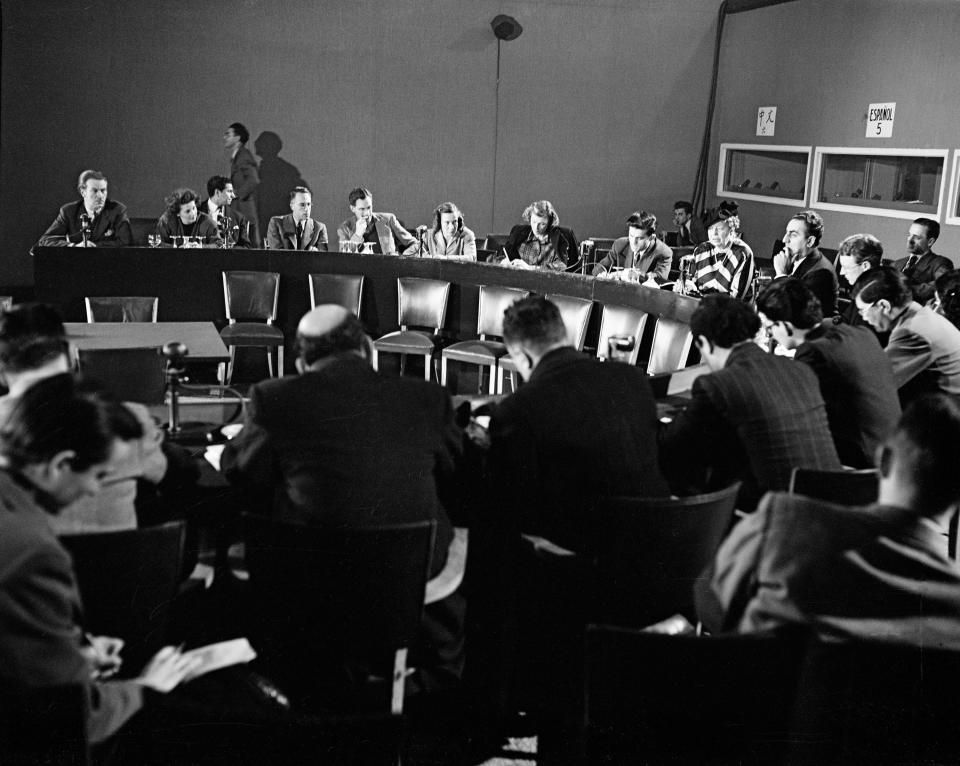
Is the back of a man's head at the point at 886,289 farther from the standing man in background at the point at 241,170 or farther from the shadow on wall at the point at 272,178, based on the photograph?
the shadow on wall at the point at 272,178

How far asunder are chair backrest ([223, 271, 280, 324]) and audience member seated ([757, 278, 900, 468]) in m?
4.02

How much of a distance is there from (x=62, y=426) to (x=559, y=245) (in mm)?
5529

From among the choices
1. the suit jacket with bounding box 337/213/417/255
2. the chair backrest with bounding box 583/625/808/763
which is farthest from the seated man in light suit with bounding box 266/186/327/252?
the chair backrest with bounding box 583/625/808/763

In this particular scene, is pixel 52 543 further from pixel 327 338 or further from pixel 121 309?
pixel 121 309

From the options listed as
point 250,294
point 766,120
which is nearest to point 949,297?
point 250,294

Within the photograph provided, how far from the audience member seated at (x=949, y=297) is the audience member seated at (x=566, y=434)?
9.71 feet

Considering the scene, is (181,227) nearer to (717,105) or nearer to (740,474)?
(740,474)

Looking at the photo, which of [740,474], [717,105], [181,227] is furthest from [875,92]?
[740,474]

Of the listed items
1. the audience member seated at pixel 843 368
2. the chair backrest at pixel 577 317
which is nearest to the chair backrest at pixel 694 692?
the audience member seated at pixel 843 368

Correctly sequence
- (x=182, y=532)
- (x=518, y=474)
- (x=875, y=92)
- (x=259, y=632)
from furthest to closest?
(x=875, y=92) → (x=518, y=474) → (x=259, y=632) → (x=182, y=532)

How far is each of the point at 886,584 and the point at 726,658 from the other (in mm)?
311

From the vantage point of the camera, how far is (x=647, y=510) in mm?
2529

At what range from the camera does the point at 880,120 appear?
8.96m

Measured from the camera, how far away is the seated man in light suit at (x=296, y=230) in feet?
23.4
